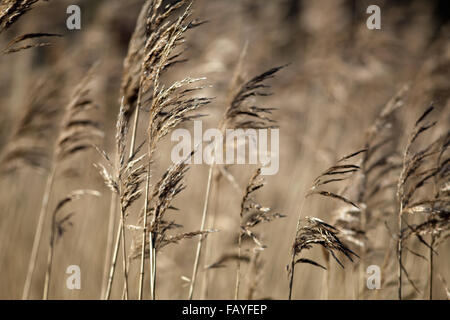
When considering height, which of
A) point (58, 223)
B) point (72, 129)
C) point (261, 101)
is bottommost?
point (58, 223)

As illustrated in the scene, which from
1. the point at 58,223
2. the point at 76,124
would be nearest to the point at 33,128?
the point at 76,124

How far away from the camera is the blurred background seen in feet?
8.54

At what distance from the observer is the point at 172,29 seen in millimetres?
1330

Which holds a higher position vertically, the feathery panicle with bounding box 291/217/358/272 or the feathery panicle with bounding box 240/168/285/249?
the feathery panicle with bounding box 240/168/285/249

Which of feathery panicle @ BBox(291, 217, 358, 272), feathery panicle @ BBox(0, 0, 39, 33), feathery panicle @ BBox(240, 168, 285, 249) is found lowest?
feathery panicle @ BBox(291, 217, 358, 272)

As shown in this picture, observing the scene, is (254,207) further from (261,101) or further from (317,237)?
(261,101)

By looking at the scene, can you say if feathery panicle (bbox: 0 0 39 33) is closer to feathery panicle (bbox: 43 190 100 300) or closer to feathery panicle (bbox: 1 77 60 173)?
feathery panicle (bbox: 43 190 100 300)

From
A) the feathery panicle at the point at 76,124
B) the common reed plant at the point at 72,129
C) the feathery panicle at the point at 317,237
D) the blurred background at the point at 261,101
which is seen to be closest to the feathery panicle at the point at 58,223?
the common reed plant at the point at 72,129

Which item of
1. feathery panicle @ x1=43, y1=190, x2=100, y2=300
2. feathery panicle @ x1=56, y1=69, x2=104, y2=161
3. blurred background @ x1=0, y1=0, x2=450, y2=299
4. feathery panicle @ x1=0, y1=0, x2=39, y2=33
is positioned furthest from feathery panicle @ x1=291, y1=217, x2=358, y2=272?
feathery panicle @ x1=0, y1=0, x2=39, y2=33

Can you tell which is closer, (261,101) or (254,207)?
(254,207)

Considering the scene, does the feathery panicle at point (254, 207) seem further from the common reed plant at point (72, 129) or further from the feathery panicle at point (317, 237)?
the common reed plant at point (72, 129)

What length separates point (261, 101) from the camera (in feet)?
15.5
